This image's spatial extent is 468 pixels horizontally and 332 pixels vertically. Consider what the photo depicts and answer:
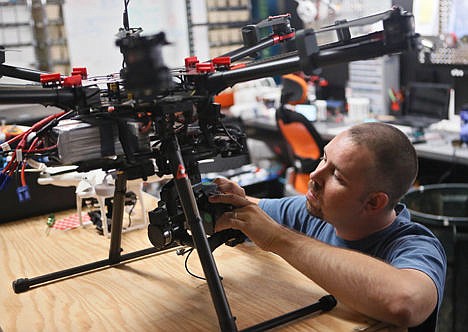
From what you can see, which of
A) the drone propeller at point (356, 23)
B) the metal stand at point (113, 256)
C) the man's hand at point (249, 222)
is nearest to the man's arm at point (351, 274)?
the man's hand at point (249, 222)

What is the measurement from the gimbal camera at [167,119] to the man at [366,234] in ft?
0.28

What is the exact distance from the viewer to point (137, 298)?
3.96 ft

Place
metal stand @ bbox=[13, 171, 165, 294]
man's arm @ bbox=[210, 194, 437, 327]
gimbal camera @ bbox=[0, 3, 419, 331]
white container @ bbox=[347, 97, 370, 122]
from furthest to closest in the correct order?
white container @ bbox=[347, 97, 370, 122] → metal stand @ bbox=[13, 171, 165, 294] → man's arm @ bbox=[210, 194, 437, 327] → gimbal camera @ bbox=[0, 3, 419, 331]

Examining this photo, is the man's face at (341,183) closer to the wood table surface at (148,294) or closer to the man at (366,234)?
the man at (366,234)

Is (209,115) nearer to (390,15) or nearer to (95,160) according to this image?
(95,160)

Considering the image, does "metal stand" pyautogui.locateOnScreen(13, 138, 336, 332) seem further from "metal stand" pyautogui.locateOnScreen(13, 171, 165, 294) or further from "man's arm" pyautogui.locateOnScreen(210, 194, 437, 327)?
"metal stand" pyautogui.locateOnScreen(13, 171, 165, 294)

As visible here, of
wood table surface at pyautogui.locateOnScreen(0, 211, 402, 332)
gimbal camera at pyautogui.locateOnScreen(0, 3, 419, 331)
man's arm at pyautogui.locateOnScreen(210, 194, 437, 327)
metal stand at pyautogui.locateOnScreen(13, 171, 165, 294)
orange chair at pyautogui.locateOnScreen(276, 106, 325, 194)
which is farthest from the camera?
orange chair at pyautogui.locateOnScreen(276, 106, 325, 194)

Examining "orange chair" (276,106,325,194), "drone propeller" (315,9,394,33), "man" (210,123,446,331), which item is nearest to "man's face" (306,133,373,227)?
"man" (210,123,446,331)

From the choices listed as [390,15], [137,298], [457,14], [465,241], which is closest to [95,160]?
[137,298]

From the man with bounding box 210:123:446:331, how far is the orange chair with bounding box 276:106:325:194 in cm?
210

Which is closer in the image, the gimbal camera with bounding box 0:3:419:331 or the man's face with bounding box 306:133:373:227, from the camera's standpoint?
the gimbal camera with bounding box 0:3:419:331

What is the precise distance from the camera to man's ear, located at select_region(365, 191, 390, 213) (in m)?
1.16

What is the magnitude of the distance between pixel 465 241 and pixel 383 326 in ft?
3.63

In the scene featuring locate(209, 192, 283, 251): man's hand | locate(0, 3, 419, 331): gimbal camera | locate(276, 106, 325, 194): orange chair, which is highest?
locate(0, 3, 419, 331): gimbal camera
